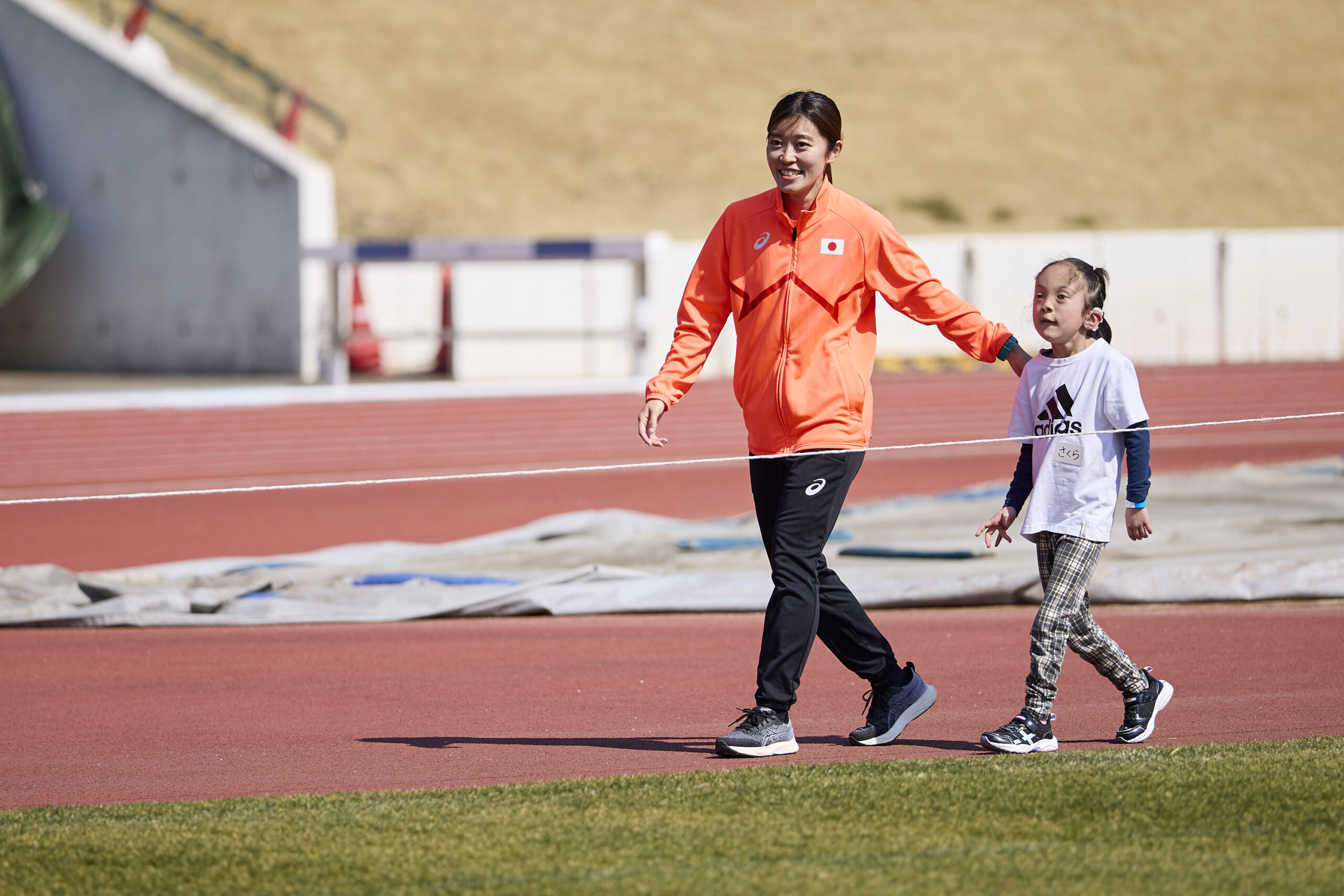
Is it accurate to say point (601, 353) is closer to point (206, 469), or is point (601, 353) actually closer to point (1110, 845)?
point (206, 469)

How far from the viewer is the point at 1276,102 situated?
159ft

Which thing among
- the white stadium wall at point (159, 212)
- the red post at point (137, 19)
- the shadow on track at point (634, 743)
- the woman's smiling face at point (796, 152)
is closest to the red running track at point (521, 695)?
the shadow on track at point (634, 743)

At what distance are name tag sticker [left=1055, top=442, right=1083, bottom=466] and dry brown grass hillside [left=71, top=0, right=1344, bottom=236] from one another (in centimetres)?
3236

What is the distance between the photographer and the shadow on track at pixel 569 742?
5004 mm

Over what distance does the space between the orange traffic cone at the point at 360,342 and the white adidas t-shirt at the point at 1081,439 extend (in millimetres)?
19097

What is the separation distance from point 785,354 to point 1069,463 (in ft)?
3.05

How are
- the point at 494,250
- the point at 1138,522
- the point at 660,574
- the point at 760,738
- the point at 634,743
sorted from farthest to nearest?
the point at 494,250
the point at 660,574
the point at 634,743
the point at 760,738
the point at 1138,522

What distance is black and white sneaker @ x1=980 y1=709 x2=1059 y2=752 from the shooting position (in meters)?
4.60

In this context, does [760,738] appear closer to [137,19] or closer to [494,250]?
[494,250]

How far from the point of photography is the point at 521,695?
19.8 feet

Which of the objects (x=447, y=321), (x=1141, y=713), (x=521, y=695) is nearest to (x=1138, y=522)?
(x=1141, y=713)

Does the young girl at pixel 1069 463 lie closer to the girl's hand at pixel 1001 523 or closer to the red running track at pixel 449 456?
the girl's hand at pixel 1001 523

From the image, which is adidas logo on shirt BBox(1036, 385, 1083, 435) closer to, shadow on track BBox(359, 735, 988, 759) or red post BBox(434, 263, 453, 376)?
shadow on track BBox(359, 735, 988, 759)

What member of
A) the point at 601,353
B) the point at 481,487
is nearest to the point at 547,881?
the point at 481,487
